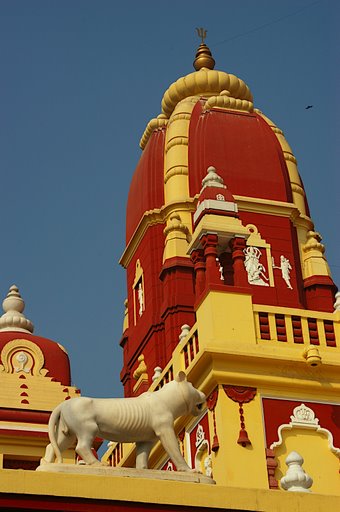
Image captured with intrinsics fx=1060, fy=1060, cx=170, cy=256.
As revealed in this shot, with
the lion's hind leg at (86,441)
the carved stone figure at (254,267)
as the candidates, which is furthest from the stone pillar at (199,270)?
the lion's hind leg at (86,441)

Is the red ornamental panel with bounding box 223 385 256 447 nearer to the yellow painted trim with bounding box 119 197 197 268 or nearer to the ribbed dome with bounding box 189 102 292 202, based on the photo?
the ribbed dome with bounding box 189 102 292 202

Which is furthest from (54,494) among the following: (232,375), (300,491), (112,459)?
(112,459)

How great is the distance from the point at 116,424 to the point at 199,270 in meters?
7.37

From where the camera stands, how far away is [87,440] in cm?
1174

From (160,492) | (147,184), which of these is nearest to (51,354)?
(147,184)

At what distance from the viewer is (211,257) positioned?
1862 cm

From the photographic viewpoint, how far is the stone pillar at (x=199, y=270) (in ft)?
61.8

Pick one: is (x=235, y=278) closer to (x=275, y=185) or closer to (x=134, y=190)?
(x=275, y=185)

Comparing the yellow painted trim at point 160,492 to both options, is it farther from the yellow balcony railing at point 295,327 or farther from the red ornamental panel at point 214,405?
the yellow balcony railing at point 295,327

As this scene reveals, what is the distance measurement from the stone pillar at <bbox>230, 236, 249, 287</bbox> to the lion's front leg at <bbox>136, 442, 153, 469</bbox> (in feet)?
21.1

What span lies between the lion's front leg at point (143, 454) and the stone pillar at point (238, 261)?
643 cm

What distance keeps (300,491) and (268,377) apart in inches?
255

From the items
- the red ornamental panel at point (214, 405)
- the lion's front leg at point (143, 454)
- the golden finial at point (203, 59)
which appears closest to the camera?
the lion's front leg at point (143, 454)

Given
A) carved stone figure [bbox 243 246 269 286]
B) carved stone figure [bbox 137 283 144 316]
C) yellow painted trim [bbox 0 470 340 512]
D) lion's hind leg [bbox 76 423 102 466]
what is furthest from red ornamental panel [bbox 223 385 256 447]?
carved stone figure [bbox 137 283 144 316]
